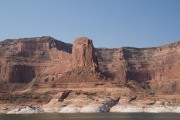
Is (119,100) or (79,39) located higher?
(79,39)

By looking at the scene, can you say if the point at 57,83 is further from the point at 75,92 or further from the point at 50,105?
the point at 50,105

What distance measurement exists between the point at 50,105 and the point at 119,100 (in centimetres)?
2219

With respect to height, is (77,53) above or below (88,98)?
above

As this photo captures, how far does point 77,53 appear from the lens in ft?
582

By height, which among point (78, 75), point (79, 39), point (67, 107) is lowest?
point (67, 107)

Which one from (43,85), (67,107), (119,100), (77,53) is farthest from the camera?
(77,53)

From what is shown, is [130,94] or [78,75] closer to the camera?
[130,94]

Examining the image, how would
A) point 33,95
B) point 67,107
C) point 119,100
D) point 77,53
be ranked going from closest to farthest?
point 67,107
point 119,100
point 33,95
point 77,53

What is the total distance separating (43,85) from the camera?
165125 mm

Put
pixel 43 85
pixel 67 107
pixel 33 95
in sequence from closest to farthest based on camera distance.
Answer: pixel 67 107 → pixel 33 95 → pixel 43 85

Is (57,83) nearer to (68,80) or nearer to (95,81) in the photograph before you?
(68,80)

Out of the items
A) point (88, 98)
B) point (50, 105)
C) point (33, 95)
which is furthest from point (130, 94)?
point (33, 95)

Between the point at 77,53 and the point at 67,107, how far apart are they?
55495 millimetres

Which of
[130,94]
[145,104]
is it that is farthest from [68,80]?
[145,104]
